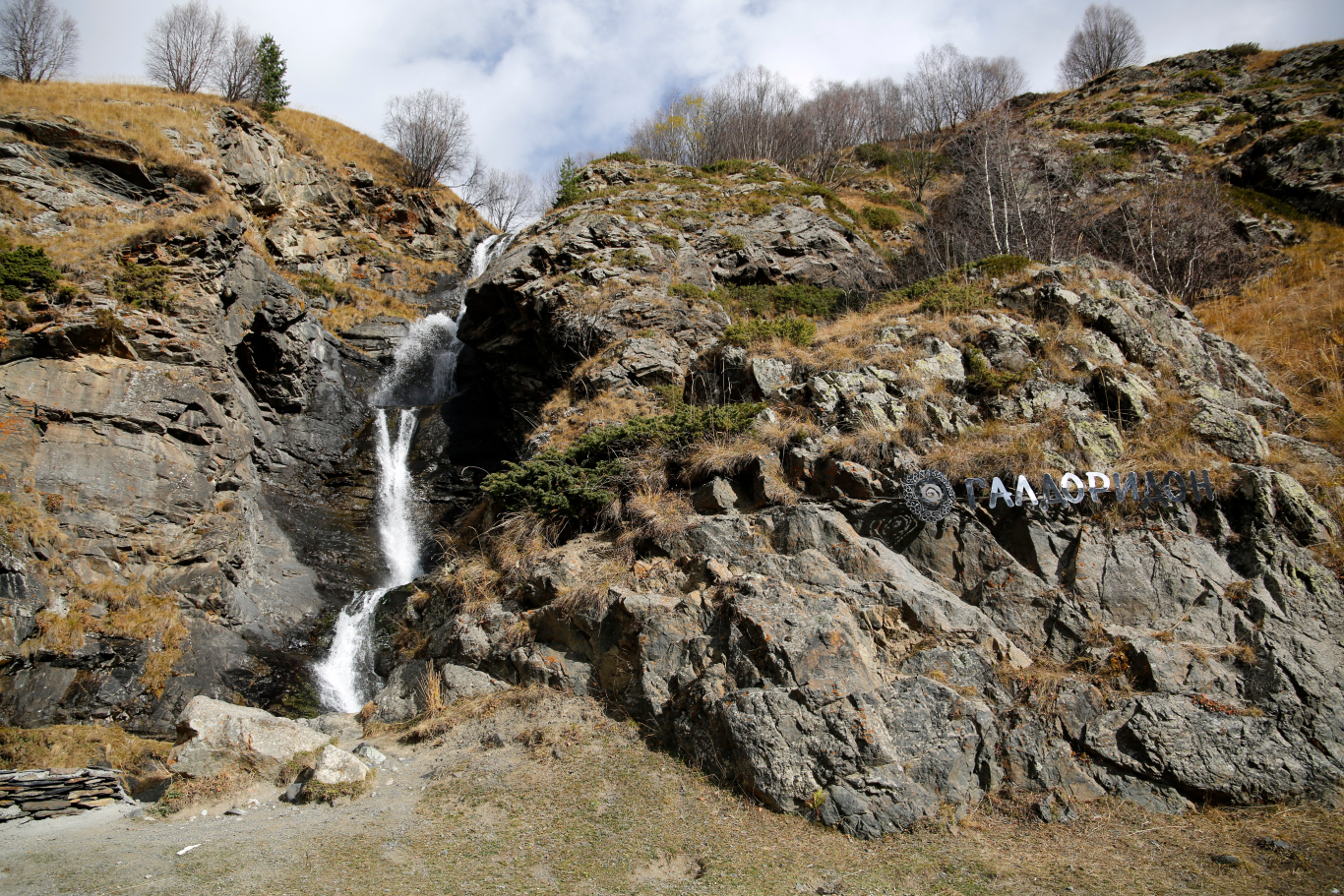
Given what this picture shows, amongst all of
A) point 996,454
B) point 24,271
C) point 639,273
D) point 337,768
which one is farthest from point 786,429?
point 24,271

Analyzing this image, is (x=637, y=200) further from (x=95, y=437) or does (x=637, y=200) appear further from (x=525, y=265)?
(x=95, y=437)

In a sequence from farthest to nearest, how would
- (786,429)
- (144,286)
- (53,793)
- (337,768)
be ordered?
(144,286) → (786,429) → (53,793) → (337,768)

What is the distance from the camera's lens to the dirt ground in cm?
541

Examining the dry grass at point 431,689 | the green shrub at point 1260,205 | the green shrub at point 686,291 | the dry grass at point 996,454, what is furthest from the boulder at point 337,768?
the green shrub at point 1260,205

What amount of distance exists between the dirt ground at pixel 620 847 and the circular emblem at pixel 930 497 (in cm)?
361

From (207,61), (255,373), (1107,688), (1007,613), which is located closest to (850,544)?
(1007,613)

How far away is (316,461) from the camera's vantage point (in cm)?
1878

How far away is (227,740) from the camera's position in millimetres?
7988

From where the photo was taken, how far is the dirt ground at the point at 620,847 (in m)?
5.41

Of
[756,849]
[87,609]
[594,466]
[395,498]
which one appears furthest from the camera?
[395,498]

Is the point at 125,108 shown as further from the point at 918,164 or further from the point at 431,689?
the point at 918,164

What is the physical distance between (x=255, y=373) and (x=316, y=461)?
10.4ft

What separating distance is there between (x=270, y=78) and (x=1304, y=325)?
49134mm

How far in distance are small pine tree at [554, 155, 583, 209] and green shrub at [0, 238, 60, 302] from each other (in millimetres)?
14545
